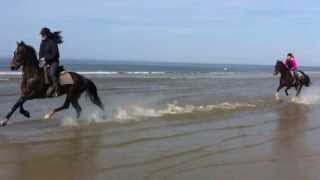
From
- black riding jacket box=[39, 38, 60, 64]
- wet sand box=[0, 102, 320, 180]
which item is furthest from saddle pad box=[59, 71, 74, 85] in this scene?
wet sand box=[0, 102, 320, 180]

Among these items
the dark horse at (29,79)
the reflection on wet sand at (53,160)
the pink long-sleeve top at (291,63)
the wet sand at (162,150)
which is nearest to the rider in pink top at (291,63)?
the pink long-sleeve top at (291,63)

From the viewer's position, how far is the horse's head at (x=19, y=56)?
1412cm

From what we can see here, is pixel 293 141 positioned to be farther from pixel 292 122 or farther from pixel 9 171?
pixel 9 171

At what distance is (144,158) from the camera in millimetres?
9969

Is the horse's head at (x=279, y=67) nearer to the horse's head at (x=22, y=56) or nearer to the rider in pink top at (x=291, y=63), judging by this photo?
the rider in pink top at (x=291, y=63)

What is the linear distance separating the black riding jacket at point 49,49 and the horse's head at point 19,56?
448 mm

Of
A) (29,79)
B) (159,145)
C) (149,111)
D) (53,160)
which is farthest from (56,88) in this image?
(53,160)

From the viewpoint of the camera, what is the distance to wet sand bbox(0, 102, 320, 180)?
8.90 metres

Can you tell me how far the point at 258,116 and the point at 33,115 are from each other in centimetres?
642

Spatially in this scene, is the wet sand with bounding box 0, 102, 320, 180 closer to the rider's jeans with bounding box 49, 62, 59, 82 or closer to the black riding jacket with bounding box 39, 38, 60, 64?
the rider's jeans with bounding box 49, 62, 59, 82

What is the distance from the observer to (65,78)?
15141 millimetres

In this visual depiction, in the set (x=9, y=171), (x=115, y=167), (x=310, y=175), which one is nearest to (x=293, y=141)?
(x=310, y=175)

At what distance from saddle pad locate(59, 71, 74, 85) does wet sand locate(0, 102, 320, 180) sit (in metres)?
1.07

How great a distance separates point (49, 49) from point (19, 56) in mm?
718
